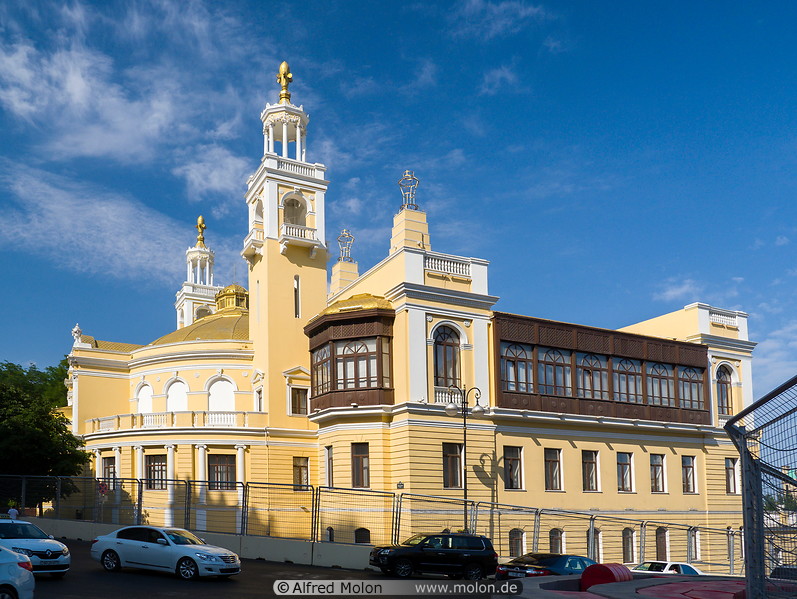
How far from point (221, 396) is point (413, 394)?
17299 mm

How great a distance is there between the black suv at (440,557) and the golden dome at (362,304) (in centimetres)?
1424

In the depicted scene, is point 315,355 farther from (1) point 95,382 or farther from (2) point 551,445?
→ (1) point 95,382

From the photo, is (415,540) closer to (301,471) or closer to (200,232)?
(301,471)

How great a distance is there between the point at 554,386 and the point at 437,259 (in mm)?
8806

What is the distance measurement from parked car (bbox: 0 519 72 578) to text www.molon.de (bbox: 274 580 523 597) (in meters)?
5.36

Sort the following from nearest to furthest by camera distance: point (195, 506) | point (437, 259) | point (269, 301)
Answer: point (195, 506) → point (437, 259) → point (269, 301)

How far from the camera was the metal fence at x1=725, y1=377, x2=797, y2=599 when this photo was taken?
963 cm

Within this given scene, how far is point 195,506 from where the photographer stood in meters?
29.7

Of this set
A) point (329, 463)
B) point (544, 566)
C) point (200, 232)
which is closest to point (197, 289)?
point (200, 232)

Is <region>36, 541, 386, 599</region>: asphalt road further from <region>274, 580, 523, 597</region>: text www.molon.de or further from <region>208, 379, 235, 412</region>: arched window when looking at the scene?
<region>208, 379, 235, 412</region>: arched window

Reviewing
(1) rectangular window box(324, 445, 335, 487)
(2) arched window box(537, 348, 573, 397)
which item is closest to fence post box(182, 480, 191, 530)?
(1) rectangular window box(324, 445, 335, 487)

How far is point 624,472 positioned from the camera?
143ft

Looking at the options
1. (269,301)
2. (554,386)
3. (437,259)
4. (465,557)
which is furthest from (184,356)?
(465,557)

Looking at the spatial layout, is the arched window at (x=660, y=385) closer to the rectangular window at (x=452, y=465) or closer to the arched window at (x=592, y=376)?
the arched window at (x=592, y=376)
